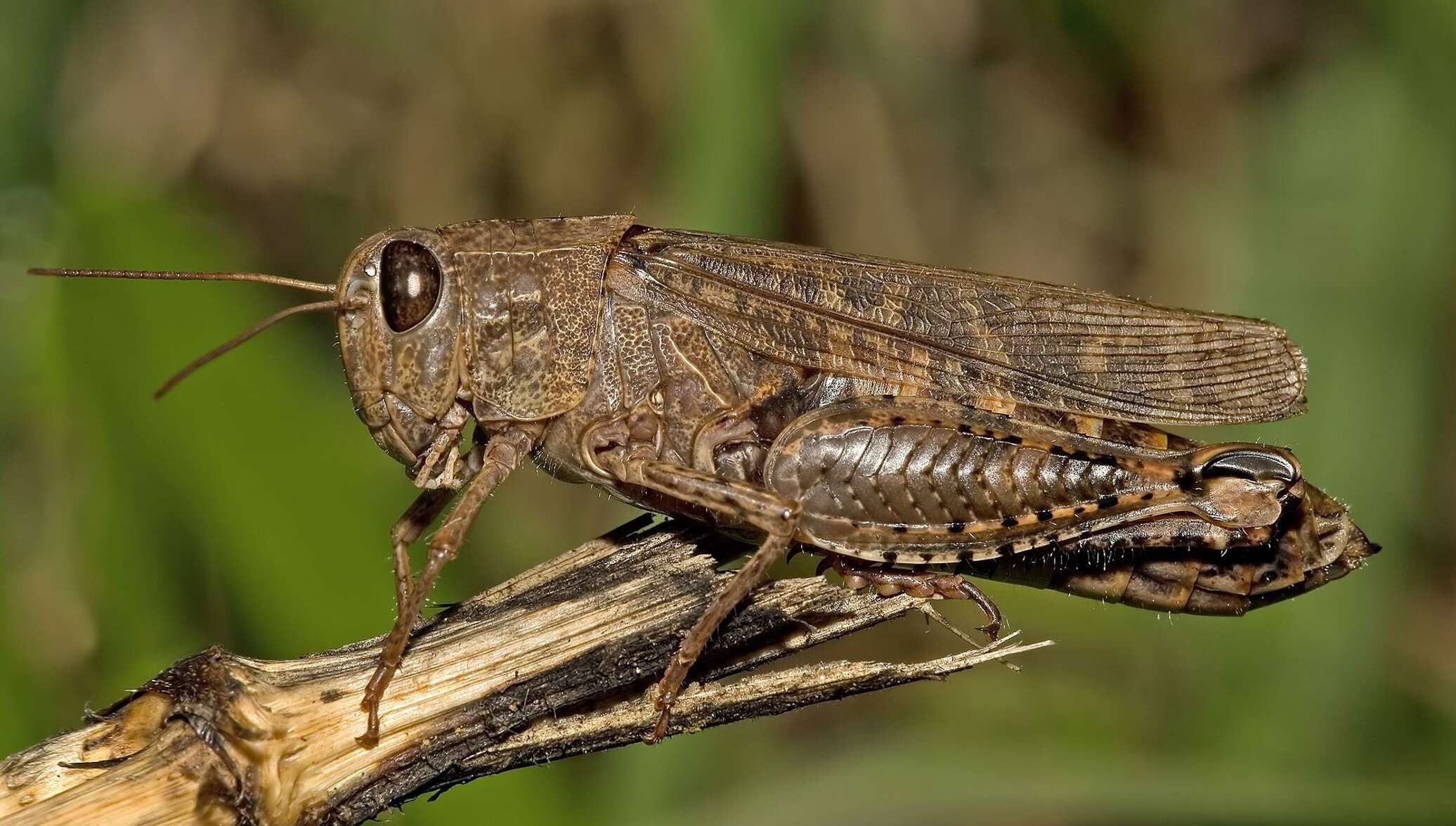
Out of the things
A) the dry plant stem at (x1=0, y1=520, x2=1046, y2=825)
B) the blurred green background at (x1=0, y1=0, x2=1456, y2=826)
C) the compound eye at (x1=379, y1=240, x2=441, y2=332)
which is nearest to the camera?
the dry plant stem at (x1=0, y1=520, x2=1046, y2=825)

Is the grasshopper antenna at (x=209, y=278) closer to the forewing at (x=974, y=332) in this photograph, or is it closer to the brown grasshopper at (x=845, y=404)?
the brown grasshopper at (x=845, y=404)

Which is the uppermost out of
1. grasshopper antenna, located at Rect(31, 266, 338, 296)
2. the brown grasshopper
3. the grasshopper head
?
grasshopper antenna, located at Rect(31, 266, 338, 296)

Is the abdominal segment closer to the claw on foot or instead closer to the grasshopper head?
the claw on foot

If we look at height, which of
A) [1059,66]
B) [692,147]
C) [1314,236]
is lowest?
[1314,236]

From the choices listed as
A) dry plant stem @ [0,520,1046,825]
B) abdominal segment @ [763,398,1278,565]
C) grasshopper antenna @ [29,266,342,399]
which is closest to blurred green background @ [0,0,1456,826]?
grasshopper antenna @ [29,266,342,399]

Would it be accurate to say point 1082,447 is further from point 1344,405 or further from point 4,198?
point 4,198

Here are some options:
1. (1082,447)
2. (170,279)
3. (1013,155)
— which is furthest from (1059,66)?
(170,279)
